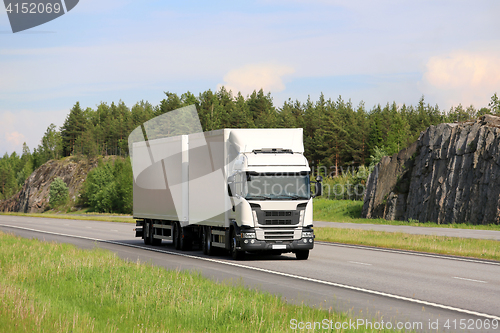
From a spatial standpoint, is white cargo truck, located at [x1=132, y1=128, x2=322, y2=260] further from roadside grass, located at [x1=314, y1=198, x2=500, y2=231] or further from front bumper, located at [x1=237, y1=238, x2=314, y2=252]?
roadside grass, located at [x1=314, y1=198, x2=500, y2=231]

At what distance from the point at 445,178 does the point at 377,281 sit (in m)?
33.5

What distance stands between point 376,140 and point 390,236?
234 ft

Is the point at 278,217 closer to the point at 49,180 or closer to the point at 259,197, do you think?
the point at 259,197

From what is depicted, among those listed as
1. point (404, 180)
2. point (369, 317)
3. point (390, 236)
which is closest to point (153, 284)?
point (369, 317)

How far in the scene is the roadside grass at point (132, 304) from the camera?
308 inches

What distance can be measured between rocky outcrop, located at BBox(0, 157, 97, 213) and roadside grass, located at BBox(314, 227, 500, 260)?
123191mm

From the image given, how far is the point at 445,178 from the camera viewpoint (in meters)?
45.6

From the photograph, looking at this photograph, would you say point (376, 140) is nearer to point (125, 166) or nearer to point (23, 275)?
point (125, 166)

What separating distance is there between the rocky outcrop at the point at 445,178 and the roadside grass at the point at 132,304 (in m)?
33.5

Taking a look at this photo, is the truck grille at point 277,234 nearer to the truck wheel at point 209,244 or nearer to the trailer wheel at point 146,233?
the truck wheel at point 209,244

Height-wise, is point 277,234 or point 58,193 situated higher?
point 58,193

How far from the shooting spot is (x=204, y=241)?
22.0m

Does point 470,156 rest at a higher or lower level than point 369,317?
higher

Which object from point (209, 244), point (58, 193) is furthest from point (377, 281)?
point (58, 193)
